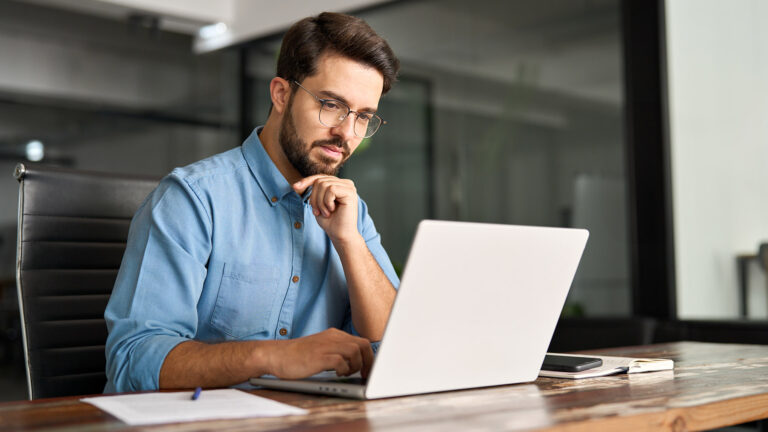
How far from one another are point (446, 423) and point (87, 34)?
5220 millimetres

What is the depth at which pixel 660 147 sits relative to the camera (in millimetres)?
3361

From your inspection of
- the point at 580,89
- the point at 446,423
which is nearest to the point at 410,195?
the point at 580,89

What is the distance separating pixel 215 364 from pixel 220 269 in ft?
1.06

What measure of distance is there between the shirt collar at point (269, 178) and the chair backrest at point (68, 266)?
1.22ft

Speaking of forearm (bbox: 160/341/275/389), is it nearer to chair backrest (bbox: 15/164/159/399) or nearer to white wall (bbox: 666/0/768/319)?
chair backrest (bbox: 15/164/159/399)

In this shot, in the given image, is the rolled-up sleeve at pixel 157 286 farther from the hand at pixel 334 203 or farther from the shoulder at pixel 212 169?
the hand at pixel 334 203

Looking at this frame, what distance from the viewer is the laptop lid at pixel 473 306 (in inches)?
37.9

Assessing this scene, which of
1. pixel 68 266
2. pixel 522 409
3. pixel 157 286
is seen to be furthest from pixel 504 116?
pixel 522 409

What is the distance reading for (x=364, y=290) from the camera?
154 cm

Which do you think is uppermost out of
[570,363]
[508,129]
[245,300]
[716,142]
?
[508,129]

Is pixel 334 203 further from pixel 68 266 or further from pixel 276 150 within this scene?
pixel 68 266

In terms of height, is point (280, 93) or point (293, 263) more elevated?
point (280, 93)

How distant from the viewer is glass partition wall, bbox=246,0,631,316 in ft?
11.7

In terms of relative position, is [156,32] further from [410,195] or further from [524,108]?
[524,108]
